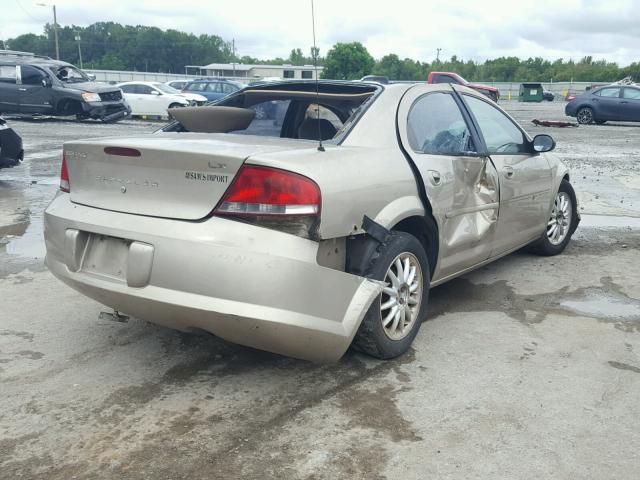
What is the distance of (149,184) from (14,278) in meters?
2.57

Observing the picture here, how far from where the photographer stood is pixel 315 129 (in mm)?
4367

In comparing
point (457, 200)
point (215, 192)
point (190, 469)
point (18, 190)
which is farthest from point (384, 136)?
point (18, 190)

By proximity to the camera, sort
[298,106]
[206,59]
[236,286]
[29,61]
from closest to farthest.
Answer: [236,286] → [298,106] → [29,61] → [206,59]

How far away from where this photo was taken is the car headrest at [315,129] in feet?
14.1

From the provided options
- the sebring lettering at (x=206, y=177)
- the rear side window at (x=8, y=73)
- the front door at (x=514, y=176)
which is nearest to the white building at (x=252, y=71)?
the rear side window at (x=8, y=73)

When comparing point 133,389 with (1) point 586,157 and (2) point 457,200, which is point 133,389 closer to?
(2) point 457,200

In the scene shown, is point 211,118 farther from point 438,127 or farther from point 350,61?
point 350,61

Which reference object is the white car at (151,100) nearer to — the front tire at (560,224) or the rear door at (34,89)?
the rear door at (34,89)

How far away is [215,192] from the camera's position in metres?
3.21

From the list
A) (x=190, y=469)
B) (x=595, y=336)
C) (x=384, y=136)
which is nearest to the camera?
(x=190, y=469)

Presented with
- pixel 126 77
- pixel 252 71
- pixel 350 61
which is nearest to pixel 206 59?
pixel 252 71

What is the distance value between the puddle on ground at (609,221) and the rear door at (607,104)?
1754cm

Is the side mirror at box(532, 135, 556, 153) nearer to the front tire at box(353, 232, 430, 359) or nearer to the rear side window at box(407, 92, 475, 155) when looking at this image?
the rear side window at box(407, 92, 475, 155)

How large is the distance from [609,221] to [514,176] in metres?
3.29
